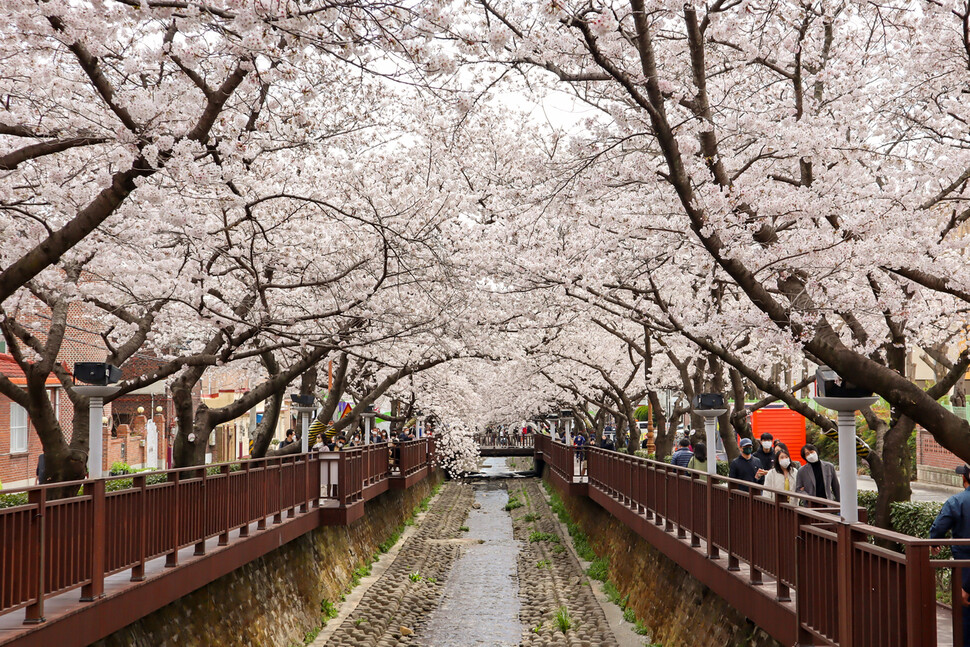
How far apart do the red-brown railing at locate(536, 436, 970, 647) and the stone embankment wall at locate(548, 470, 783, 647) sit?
2.34ft

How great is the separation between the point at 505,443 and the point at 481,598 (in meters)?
56.9

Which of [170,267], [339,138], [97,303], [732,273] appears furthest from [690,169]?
[97,303]

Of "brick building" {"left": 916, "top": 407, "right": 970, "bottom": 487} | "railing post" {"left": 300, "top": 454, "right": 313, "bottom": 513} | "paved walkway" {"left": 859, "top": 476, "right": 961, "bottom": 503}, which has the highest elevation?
"railing post" {"left": 300, "top": 454, "right": 313, "bottom": 513}

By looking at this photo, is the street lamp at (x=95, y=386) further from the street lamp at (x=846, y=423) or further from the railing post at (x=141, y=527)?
the street lamp at (x=846, y=423)

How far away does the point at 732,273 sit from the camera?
8367mm

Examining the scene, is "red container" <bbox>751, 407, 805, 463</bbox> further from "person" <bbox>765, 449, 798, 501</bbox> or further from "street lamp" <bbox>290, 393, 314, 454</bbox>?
"person" <bbox>765, 449, 798, 501</bbox>

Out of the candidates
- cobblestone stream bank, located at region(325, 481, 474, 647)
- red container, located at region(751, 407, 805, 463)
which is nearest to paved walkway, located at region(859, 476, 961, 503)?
red container, located at region(751, 407, 805, 463)

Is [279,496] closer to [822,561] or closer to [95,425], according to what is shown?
[95,425]

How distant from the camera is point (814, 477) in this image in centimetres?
1130

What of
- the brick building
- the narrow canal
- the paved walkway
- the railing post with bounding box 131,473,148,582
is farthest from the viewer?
the brick building

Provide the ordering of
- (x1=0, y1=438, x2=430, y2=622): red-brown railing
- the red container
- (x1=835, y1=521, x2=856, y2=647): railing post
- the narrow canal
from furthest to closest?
the red container
the narrow canal
(x1=0, y1=438, x2=430, y2=622): red-brown railing
(x1=835, y1=521, x2=856, y2=647): railing post

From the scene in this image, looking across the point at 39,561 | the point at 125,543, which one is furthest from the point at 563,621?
the point at 39,561

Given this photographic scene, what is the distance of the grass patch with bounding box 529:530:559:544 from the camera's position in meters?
30.2

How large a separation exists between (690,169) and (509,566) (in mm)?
17912
